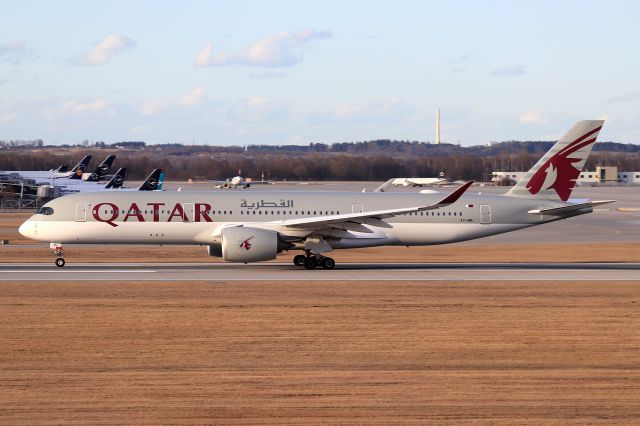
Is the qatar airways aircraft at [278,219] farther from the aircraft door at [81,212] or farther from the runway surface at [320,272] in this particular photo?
the runway surface at [320,272]

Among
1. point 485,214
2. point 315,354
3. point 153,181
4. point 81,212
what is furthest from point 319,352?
point 153,181

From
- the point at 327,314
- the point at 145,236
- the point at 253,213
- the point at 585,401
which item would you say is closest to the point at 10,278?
the point at 145,236

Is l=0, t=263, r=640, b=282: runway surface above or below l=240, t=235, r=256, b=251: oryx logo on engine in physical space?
below

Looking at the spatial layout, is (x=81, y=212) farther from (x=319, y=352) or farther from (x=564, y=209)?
(x=319, y=352)

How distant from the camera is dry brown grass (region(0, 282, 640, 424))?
16125mm

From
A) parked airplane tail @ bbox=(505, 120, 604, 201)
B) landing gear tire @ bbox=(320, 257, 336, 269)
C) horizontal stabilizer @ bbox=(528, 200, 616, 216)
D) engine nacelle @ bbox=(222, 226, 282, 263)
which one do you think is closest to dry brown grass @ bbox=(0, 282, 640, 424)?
engine nacelle @ bbox=(222, 226, 282, 263)

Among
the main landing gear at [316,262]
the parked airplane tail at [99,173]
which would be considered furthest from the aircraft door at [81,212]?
the parked airplane tail at [99,173]

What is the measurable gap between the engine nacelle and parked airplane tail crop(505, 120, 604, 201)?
11.7m

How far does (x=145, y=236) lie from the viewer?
3869 centimetres

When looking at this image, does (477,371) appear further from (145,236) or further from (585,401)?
(145,236)

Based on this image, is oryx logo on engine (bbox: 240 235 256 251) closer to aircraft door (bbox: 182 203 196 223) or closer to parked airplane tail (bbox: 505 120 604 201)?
aircraft door (bbox: 182 203 196 223)

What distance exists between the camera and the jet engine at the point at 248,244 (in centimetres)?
3681

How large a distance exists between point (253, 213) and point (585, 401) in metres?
24.0

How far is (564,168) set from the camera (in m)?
42.0
